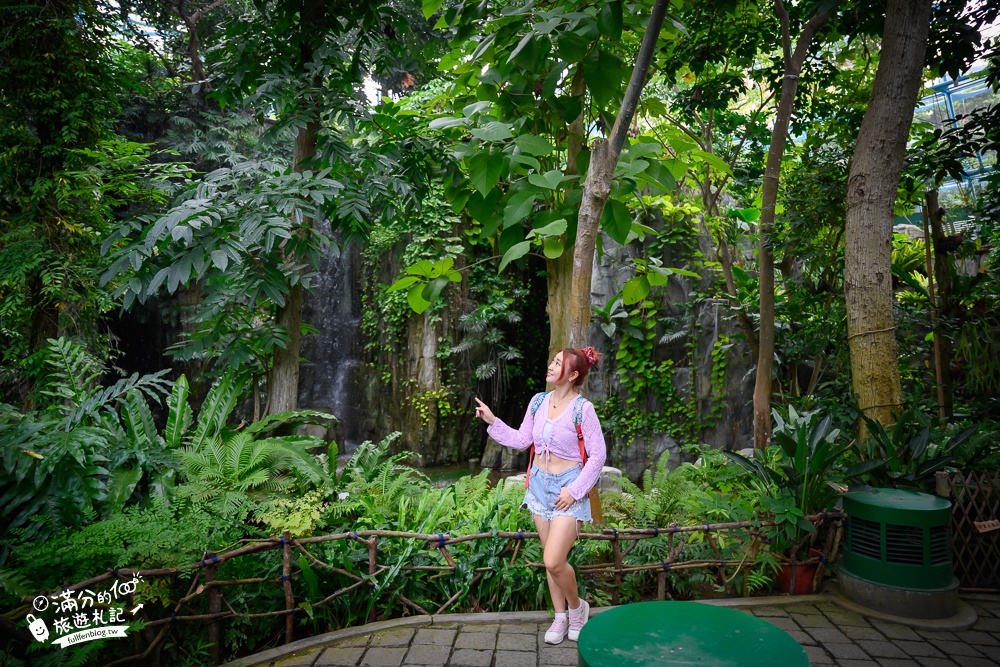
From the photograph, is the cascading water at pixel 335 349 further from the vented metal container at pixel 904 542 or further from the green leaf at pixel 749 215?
the vented metal container at pixel 904 542

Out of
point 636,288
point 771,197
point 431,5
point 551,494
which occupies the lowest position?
point 551,494

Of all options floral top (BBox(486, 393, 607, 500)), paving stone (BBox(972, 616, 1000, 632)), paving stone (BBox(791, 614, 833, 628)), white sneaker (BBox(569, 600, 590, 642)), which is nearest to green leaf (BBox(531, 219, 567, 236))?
floral top (BBox(486, 393, 607, 500))

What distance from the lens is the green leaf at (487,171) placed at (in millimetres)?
3531

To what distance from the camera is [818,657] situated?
10.7 ft

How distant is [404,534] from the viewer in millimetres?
3713

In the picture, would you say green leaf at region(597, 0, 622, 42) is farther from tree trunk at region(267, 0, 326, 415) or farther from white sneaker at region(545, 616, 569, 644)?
white sneaker at region(545, 616, 569, 644)

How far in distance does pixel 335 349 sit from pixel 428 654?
451 inches

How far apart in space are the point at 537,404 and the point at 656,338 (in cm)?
804

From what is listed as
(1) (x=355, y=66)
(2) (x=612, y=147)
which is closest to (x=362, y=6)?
(1) (x=355, y=66)

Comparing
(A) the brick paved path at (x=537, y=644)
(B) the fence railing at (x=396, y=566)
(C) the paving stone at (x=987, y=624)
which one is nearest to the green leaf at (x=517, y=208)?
(B) the fence railing at (x=396, y=566)

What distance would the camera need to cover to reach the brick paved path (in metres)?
3.22

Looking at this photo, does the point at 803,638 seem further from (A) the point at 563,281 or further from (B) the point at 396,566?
(A) the point at 563,281

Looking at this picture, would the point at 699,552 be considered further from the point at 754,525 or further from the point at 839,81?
the point at 839,81

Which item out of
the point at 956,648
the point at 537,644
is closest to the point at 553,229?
the point at 537,644
